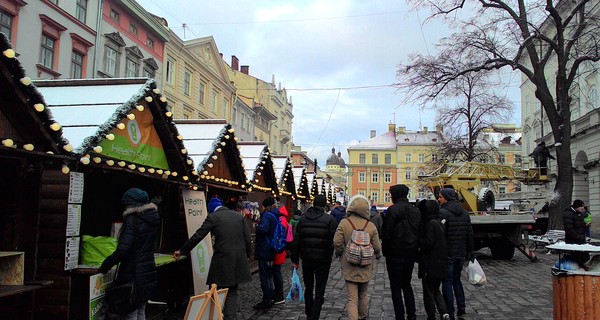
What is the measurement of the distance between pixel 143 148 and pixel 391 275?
3.92 meters

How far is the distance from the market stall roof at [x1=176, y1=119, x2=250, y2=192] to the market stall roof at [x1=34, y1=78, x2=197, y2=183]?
1423 mm

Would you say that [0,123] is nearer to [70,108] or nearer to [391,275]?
[70,108]

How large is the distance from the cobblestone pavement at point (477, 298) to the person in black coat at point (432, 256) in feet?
2.86

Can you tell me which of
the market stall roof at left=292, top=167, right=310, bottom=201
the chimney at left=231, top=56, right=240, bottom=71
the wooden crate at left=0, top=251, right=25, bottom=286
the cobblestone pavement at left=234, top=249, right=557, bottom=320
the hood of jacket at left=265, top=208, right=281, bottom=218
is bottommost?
the cobblestone pavement at left=234, top=249, right=557, bottom=320

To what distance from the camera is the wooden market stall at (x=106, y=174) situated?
550 cm

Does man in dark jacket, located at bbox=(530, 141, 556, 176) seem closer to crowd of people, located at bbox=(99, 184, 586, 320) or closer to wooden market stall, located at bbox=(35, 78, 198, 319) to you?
crowd of people, located at bbox=(99, 184, 586, 320)

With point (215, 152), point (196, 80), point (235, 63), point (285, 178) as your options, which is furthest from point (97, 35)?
point (235, 63)

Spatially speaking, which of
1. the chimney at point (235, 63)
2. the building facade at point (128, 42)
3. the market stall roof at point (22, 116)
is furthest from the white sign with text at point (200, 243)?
the chimney at point (235, 63)

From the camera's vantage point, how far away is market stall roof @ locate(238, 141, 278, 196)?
13.7 metres

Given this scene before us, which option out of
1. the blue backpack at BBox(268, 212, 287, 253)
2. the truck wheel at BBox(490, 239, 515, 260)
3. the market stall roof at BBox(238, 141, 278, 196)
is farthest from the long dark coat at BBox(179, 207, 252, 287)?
the truck wheel at BBox(490, 239, 515, 260)

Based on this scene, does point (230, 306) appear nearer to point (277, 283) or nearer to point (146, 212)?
point (146, 212)

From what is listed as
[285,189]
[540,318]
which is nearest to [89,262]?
[540,318]

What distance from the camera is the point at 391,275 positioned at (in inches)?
271

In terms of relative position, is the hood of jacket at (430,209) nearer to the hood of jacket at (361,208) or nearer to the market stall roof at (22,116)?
the hood of jacket at (361,208)
